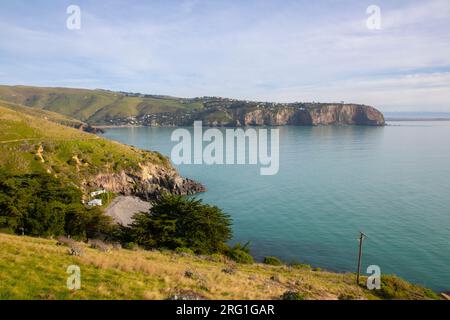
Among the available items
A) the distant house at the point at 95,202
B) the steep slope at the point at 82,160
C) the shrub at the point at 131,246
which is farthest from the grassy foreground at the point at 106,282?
the steep slope at the point at 82,160

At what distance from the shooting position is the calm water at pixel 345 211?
160 ft

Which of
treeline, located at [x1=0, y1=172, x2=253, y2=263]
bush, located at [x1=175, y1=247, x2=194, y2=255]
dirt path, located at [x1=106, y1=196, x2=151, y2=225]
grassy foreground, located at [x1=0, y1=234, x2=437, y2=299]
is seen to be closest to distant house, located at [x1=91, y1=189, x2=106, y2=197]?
dirt path, located at [x1=106, y1=196, x2=151, y2=225]

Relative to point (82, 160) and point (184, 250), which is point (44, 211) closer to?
point (184, 250)

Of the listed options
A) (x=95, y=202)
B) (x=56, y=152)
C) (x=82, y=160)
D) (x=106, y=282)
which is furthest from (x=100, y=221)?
(x=56, y=152)

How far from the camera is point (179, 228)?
43.2 metres

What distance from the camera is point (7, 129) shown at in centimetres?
8294

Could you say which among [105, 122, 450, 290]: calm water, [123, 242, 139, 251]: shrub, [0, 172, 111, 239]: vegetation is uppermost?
[0, 172, 111, 239]: vegetation

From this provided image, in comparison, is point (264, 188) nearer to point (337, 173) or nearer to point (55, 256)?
point (337, 173)

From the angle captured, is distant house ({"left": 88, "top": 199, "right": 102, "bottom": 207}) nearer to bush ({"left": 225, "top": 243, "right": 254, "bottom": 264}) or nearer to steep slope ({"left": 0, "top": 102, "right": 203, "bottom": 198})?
steep slope ({"left": 0, "top": 102, "right": 203, "bottom": 198})

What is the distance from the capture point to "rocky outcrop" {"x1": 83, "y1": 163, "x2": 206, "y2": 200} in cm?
7962

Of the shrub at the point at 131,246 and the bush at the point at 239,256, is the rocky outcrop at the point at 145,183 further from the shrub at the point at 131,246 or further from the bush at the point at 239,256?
the bush at the point at 239,256

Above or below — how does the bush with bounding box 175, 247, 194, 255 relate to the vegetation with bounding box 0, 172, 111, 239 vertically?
below

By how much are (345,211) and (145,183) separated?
1844 inches

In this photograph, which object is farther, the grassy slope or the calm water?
the grassy slope
